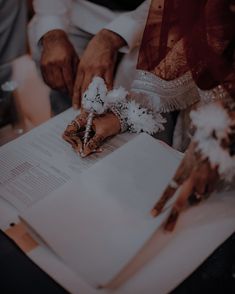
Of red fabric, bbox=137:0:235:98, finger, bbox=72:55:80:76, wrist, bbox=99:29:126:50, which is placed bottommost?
finger, bbox=72:55:80:76

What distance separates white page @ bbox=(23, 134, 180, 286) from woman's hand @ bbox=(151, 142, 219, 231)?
20mm

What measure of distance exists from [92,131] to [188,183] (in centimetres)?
26

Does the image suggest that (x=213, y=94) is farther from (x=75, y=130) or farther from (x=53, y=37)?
(x=53, y=37)

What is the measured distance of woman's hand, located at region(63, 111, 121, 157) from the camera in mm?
728

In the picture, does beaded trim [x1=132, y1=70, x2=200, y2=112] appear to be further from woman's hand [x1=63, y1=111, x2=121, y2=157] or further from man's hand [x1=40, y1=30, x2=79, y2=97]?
man's hand [x1=40, y1=30, x2=79, y2=97]

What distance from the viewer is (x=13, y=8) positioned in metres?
1.43

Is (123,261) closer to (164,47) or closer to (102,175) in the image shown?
(102,175)

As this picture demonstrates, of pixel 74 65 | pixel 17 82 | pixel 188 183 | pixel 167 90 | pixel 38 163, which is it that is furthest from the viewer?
pixel 17 82

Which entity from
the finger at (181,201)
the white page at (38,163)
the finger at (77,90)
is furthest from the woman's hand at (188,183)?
the finger at (77,90)

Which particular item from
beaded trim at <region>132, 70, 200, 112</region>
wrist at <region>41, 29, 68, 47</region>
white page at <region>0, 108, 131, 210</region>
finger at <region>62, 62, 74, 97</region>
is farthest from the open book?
wrist at <region>41, 29, 68, 47</region>

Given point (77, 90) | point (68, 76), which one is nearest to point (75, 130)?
point (77, 90)

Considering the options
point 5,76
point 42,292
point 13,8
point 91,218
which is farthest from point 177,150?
point 13,8

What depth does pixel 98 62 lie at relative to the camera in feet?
3.12

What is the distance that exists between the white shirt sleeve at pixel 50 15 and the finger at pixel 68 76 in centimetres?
15
